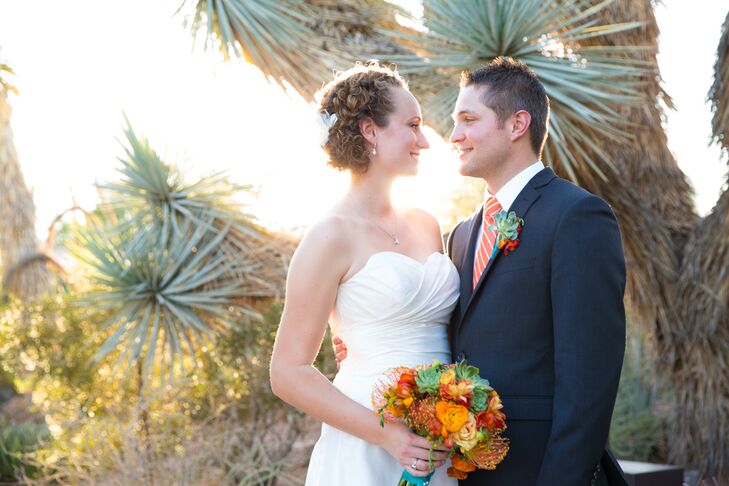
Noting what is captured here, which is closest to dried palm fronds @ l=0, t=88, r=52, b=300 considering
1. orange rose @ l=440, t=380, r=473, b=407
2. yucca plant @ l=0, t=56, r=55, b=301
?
yucca plant @ l=0, t=56, r=55, b=301

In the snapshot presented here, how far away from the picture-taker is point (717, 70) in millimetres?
6734

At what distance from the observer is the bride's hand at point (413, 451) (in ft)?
8.08

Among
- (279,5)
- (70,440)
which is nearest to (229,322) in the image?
(70,440)

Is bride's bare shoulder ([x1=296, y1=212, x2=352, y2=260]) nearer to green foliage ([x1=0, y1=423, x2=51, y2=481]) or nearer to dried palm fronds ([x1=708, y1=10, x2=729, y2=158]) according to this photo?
dried palm fronds ([x1=708, y1=10, x2=729, y2=158])

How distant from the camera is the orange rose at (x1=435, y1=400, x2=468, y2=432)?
2248 millimetres

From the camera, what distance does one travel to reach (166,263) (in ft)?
26.9

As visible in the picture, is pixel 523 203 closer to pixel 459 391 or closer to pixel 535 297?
pixel 535 297

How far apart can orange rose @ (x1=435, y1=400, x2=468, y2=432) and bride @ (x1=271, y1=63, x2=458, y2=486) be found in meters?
0.21

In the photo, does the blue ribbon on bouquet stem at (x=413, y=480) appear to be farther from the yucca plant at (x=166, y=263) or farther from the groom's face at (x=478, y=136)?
the yucca plant at (x=166, y=263)

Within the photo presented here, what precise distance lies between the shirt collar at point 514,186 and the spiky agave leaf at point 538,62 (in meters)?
3.68

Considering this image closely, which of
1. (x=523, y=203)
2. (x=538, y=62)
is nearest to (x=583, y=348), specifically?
(x=523, y=203)

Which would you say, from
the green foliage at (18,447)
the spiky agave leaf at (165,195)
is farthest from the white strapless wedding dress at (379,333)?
the green foliage at (18,447)

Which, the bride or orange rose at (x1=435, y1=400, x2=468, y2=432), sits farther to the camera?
the bride

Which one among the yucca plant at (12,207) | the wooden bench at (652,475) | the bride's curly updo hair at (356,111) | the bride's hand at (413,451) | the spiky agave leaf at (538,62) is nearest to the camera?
the bride's hand at (413,451)
